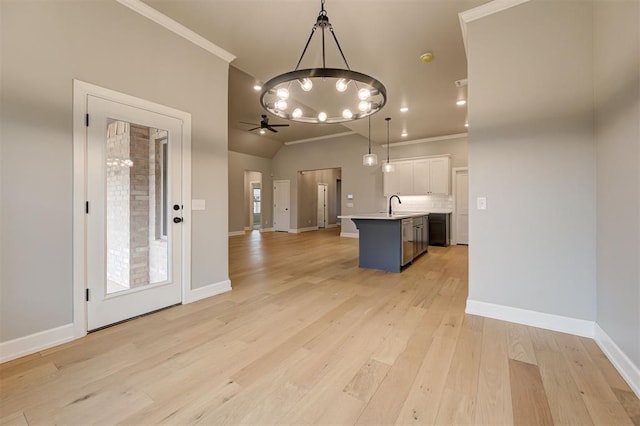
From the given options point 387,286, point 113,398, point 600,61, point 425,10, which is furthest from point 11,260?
point 600,61

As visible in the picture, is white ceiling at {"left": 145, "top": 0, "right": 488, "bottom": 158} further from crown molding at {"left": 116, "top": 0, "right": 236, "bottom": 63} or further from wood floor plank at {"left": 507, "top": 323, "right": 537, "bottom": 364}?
wood floor plank at {"left": 507, "top": 323, "right": 537, "bottom": 364}

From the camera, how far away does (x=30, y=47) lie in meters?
2.04

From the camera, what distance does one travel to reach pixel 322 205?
40.9 ft

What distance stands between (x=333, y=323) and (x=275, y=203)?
343 inches

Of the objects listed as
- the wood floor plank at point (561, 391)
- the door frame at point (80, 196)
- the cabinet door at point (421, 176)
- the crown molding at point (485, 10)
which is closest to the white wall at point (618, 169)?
the wood floor plank at point (561, 391)

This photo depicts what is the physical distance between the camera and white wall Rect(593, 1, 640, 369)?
168cm

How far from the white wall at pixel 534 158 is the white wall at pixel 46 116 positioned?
3.32m

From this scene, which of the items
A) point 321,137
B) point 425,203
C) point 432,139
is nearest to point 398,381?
point 425,203

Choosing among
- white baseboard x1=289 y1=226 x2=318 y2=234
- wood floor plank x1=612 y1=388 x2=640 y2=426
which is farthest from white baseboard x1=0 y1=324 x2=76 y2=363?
white baseboard x1=289 y1=226 x2=318 y2=234

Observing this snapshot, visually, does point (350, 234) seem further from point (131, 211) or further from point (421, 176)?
point (131, 211)

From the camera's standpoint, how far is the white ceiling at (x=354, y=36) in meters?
2.69

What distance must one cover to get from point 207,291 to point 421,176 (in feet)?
21.4

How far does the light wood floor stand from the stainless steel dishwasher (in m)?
1.63

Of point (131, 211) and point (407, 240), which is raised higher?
point (131, 211)
